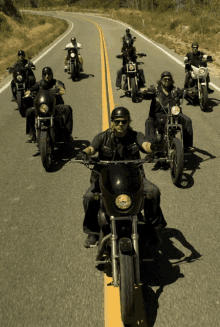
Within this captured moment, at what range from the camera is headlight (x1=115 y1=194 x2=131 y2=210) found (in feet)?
11.1

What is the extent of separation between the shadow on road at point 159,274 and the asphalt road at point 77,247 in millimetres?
12

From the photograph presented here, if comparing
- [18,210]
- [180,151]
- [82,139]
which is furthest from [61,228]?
[82,139]

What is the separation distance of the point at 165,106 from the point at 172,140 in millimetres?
859

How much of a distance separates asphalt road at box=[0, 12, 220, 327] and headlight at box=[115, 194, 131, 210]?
3.65 ft

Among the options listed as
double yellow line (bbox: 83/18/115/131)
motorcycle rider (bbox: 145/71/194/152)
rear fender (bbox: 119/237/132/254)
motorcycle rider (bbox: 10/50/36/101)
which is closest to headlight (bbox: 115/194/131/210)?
rear fender (bbox: 119/237/132/254)

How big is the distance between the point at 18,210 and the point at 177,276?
2930 millimetres

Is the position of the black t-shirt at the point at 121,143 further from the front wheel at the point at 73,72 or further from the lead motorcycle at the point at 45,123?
the front wheel at the point at 73,72

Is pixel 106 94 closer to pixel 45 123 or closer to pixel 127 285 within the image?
pixel 45 123

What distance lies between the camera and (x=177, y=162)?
620 cm

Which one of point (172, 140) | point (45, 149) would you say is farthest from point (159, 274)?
point (45, 149)

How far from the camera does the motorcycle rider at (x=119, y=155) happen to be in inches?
163

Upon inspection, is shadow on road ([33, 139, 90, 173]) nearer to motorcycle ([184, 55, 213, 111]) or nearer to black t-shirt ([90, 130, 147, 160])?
black t-shirt ([90, 130, 147, 160])

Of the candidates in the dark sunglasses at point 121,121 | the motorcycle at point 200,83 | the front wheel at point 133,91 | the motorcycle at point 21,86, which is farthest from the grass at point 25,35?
the dark sunglasses at point 121,121

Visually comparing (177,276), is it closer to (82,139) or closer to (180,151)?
(180,151)
